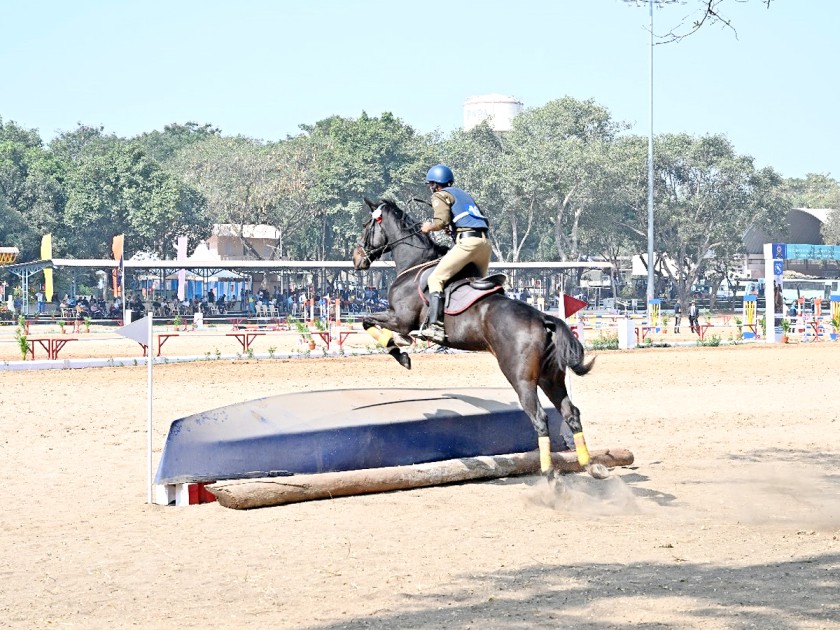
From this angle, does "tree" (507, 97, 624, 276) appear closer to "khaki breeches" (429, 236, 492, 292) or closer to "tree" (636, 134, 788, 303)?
"tree" (636, 134, 788, 303)

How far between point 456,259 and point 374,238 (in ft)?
5.19

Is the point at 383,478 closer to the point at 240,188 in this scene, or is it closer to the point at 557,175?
the point at 557,175

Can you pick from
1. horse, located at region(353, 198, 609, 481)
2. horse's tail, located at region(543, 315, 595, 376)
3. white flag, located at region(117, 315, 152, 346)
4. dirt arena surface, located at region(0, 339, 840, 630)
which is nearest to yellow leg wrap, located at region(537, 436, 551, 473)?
horse, located at region(353, 198, 609, 481)

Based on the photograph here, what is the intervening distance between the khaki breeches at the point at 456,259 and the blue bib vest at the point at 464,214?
15cm

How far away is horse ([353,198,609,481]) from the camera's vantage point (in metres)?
11.0

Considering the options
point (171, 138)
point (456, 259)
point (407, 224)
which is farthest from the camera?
point (171, 138)

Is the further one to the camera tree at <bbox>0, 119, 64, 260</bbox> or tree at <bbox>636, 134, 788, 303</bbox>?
tree at <bbox>636, 134, 788, 303</bbox>

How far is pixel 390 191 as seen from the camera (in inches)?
3059

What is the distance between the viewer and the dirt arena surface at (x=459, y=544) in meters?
6.96

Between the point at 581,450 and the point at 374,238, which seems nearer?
the point at 581,450

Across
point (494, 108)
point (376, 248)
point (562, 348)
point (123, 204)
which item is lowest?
point (562, 348)

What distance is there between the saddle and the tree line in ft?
213

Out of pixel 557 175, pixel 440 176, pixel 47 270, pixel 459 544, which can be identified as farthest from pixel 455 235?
pixel 557 175

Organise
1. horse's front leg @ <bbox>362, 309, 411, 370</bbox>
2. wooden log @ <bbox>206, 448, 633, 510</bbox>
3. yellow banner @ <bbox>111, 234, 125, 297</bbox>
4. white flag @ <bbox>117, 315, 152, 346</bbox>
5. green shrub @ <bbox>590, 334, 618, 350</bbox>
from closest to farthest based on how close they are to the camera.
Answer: wooden log @ <bbox>206, 448, 633, 510</bbox> < white flag @ <bbox>117, 315, 152, 346</bbox> < horse's front leg @ <bbox>362, 309, 411, 370</bbox> < green shrub @ <bbox>590, 334, 618, 350</bbox> < yellow banner @ <bbox>111, 234, 125, 297</bbox>
